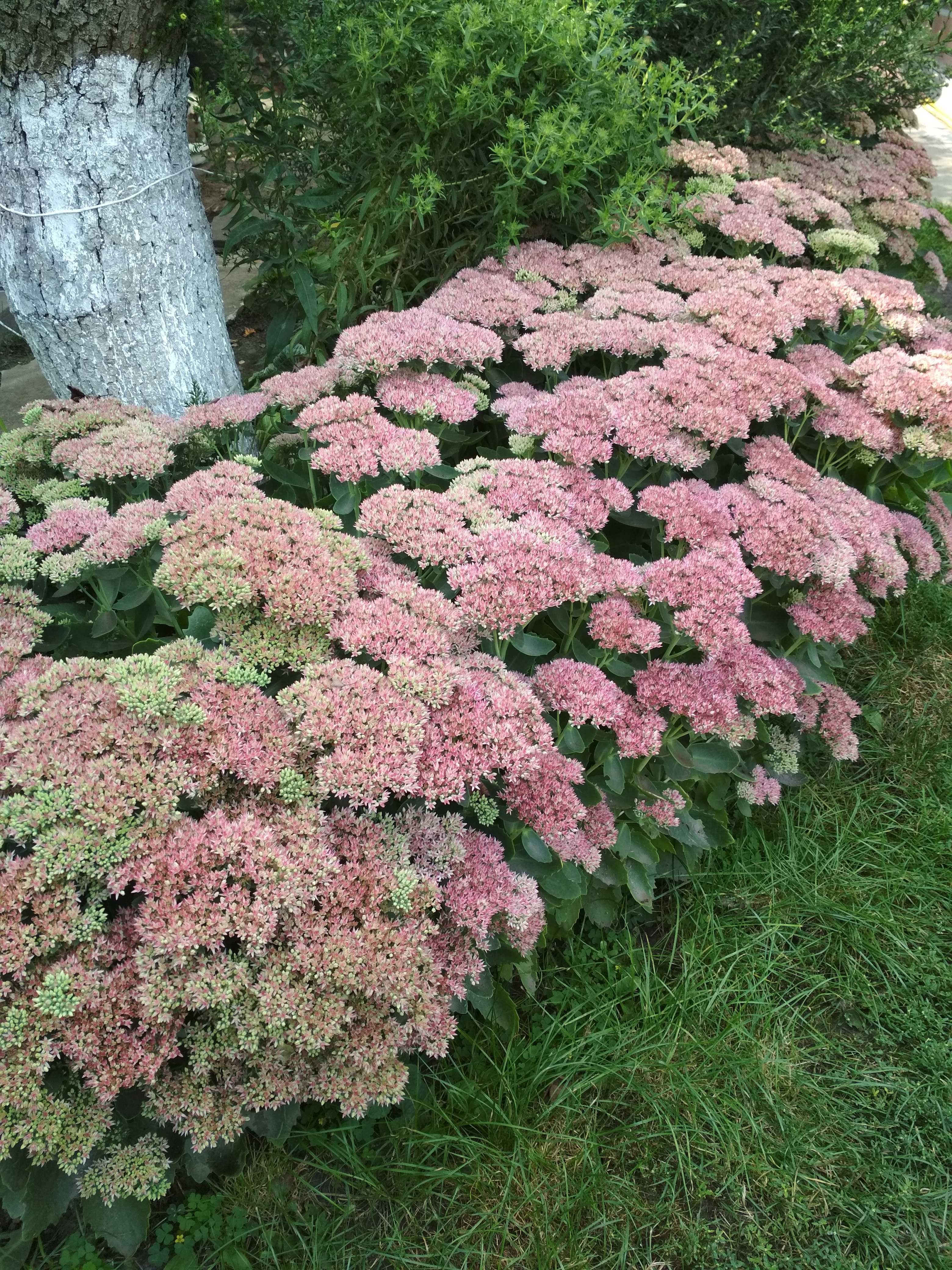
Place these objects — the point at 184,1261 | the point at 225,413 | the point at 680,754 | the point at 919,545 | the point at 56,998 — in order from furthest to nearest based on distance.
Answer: the point at 919,545, the point at 225,413, the point at 680,754, the point at 184,1261, the point at 56,998

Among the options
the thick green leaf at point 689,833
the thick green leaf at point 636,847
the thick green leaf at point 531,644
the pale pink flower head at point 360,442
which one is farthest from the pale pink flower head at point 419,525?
the thick green leaf at point 689,833

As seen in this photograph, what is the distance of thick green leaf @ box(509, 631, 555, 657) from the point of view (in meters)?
1.75

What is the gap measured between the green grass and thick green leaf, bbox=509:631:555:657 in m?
0.84

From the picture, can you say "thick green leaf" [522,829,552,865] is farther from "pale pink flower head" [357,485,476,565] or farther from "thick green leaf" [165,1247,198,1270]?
"thick green leaf" [165,1247,198,1270]

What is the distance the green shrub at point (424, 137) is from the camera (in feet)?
8.51

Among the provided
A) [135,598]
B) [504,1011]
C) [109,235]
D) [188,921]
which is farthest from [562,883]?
[109,235]

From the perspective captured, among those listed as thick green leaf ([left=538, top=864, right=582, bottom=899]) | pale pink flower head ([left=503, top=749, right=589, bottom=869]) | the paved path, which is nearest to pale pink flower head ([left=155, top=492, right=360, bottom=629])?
pale pink flower head ([left=503, top=749, right=589, bottom=869])

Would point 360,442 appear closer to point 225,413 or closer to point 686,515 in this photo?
point 225,413

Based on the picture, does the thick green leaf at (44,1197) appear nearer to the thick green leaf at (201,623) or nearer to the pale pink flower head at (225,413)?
the thick green leaf at (201,623)

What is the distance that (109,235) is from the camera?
107 inches

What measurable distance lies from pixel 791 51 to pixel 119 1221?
17.0 feet

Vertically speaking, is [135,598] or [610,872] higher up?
[135,598]

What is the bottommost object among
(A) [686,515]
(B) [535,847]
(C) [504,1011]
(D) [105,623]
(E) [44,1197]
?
(C) [504,1011]

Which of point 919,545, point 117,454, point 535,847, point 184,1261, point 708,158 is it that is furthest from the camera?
point 708,158
